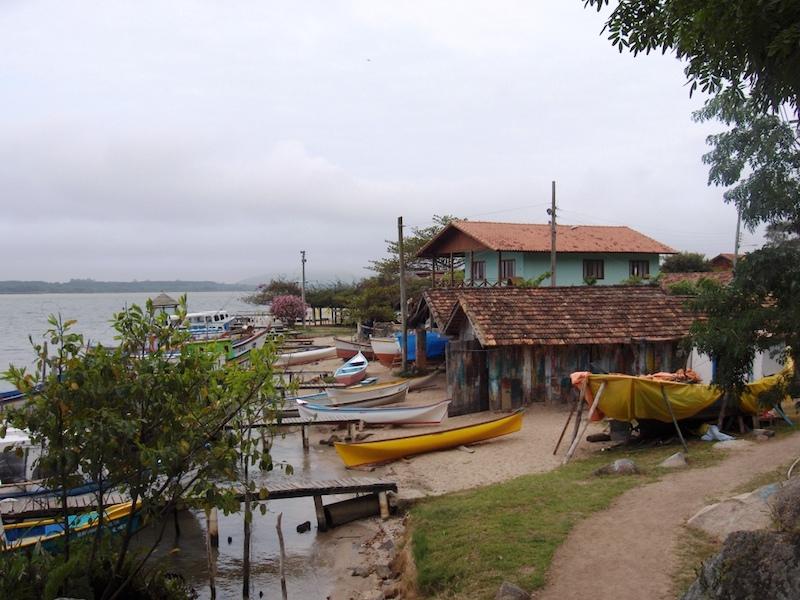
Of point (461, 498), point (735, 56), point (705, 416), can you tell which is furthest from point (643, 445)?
point (735, 56)

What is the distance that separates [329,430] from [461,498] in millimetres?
10420

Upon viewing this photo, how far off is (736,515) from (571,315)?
42.6 ft

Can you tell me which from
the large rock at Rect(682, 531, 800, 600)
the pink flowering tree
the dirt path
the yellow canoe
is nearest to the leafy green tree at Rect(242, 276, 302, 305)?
the pink flowering tree

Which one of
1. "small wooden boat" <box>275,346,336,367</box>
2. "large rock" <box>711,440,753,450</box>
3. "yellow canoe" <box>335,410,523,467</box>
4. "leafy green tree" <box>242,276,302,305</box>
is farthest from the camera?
"leafy green tree" <box>242,276,302,305</box>

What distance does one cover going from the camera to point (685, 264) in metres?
57.7

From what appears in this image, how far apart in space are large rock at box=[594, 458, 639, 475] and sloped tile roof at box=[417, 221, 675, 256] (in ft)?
79.9

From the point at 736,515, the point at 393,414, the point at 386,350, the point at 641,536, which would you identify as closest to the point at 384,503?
the point at 641,536

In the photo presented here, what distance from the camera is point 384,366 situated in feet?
116

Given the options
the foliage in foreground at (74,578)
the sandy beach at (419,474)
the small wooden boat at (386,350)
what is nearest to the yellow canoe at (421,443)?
the sandy beach at (419,474)

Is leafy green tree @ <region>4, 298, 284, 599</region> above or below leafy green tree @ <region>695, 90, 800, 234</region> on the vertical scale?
below

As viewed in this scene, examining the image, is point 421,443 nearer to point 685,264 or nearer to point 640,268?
point 640,268

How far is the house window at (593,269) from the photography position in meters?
40.4

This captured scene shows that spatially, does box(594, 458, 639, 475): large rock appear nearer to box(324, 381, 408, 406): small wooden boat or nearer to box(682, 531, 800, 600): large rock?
box(682, 531, 800, 600): large rock

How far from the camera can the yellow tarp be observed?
1452 centimetres
